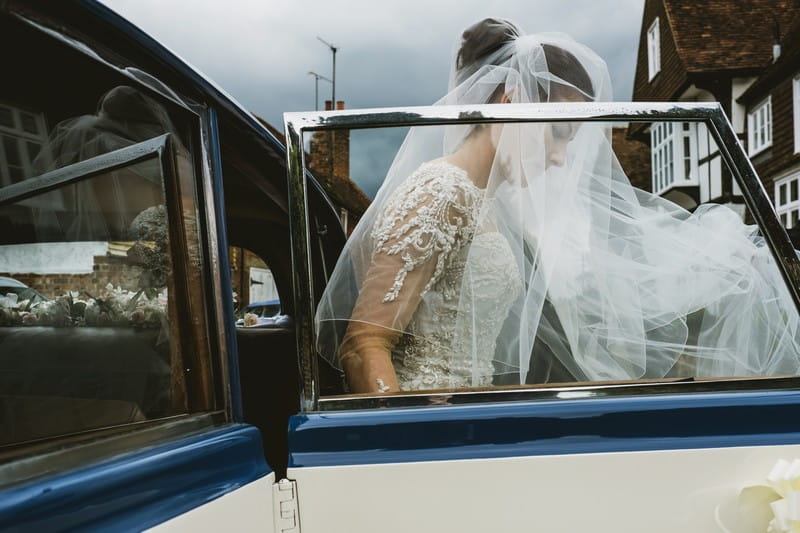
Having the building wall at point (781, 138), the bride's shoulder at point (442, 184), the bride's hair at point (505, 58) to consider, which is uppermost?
the building wall at point (781, 138)

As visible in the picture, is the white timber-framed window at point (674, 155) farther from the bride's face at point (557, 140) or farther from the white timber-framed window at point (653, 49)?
the white timber-framed window at point (653, 49)

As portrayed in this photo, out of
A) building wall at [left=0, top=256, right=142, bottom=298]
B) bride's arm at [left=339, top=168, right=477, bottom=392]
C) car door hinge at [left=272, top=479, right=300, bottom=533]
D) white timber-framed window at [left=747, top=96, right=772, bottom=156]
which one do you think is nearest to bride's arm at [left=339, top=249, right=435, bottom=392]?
bride's arm at [left=339, top=168, right=477, bottom=392]

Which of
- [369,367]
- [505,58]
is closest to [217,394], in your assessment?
[369,367]

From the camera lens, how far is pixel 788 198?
1535 centimetres

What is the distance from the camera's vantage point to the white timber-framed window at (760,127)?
16.1m

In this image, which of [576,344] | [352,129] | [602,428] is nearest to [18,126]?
[352,129]

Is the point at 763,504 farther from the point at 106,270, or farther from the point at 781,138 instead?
the point at 781,138

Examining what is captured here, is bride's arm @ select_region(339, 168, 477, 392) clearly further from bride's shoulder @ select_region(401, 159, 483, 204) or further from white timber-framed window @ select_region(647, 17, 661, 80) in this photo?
white timber-framed window @ select_region(647, 17, 661, 80)

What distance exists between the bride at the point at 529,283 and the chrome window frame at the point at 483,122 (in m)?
0.12

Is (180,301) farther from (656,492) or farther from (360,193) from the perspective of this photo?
(656,492)

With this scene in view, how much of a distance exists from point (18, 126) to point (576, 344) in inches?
50.4

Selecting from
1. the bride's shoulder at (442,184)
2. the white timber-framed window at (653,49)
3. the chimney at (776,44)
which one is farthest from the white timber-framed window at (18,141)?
the white timber-framed window at (653,49)

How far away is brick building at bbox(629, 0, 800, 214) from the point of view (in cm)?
1520

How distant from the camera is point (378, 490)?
3.55 ft
